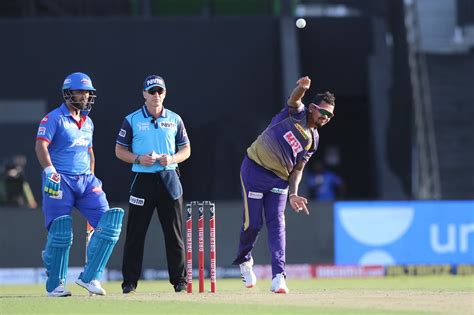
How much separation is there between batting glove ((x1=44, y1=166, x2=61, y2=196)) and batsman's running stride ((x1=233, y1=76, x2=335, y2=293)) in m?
1.69

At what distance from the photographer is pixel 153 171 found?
36.5 ft

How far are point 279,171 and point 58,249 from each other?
2030mm

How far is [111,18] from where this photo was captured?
23766mm

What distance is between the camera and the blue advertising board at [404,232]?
60.0 feet

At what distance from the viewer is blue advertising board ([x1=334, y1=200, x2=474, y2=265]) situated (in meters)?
18.3

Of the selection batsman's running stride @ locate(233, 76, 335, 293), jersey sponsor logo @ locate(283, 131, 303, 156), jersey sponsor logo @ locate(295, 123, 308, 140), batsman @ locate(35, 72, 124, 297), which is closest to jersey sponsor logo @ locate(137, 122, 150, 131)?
batsman @ locate(35, 72, 124, 297)

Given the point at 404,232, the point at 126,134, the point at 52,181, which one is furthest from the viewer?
the point at 404,232

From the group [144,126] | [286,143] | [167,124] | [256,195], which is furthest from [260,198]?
[144,126]

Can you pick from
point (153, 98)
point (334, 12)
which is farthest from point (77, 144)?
point (334, 12)

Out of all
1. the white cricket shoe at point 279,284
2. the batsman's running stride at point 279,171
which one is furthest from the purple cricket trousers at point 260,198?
the white cricket shoe at point 279,284

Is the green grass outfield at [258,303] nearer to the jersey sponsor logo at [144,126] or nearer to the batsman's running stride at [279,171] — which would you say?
the batsman's running stride at [279,171]

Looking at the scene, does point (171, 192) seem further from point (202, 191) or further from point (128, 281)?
point (202, 191)

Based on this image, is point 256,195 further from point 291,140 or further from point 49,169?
point 49,169

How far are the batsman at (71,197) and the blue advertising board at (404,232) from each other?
26.0 feet
